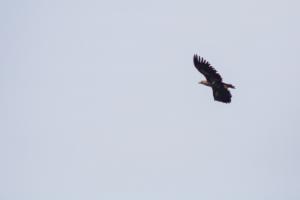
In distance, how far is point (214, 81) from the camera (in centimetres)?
17738

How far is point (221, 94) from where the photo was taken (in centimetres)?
17762

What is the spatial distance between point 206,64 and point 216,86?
73.2 inches

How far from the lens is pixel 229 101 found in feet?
583

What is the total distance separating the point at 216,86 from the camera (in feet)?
582

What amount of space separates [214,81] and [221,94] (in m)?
1.04

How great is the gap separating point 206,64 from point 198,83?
2.53 meters

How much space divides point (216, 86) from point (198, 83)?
5.73 ft

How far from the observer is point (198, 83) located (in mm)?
178750

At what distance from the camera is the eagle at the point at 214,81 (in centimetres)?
17675

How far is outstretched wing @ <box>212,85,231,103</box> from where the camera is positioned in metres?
177

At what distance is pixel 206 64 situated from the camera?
6954 inches

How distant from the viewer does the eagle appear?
580 ft

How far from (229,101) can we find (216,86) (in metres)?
1.38
